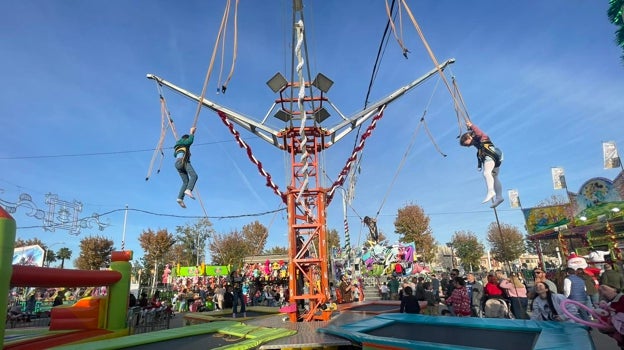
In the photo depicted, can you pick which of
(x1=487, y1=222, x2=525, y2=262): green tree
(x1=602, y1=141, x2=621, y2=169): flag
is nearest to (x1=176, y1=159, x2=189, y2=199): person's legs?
(x1=602, y1=141, x2=621, y2=169): flag

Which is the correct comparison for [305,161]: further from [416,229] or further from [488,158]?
[416,229]

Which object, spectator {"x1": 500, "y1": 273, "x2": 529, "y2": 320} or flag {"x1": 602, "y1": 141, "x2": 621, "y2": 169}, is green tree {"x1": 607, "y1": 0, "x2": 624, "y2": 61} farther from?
flag {"x1": 602, "y1": 141, "x2": 621, "y2": 169}

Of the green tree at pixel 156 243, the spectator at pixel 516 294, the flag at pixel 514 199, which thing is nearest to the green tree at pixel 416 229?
the flag at pixel 514 199

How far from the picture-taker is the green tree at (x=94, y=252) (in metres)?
38.8

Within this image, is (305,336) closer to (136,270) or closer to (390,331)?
(390,331)

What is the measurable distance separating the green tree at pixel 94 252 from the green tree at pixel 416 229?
33081 mm

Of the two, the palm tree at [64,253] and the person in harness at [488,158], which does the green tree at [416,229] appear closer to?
the person in harness at [488,158]

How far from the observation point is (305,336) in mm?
5934

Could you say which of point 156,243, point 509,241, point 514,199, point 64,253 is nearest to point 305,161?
point 514,199

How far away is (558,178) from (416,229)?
53.3 feet

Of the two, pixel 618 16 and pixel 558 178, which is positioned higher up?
pixel 558 178

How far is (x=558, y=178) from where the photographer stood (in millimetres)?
27328

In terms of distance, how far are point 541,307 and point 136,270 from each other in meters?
63.3

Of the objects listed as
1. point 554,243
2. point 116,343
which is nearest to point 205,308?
point 116,343
